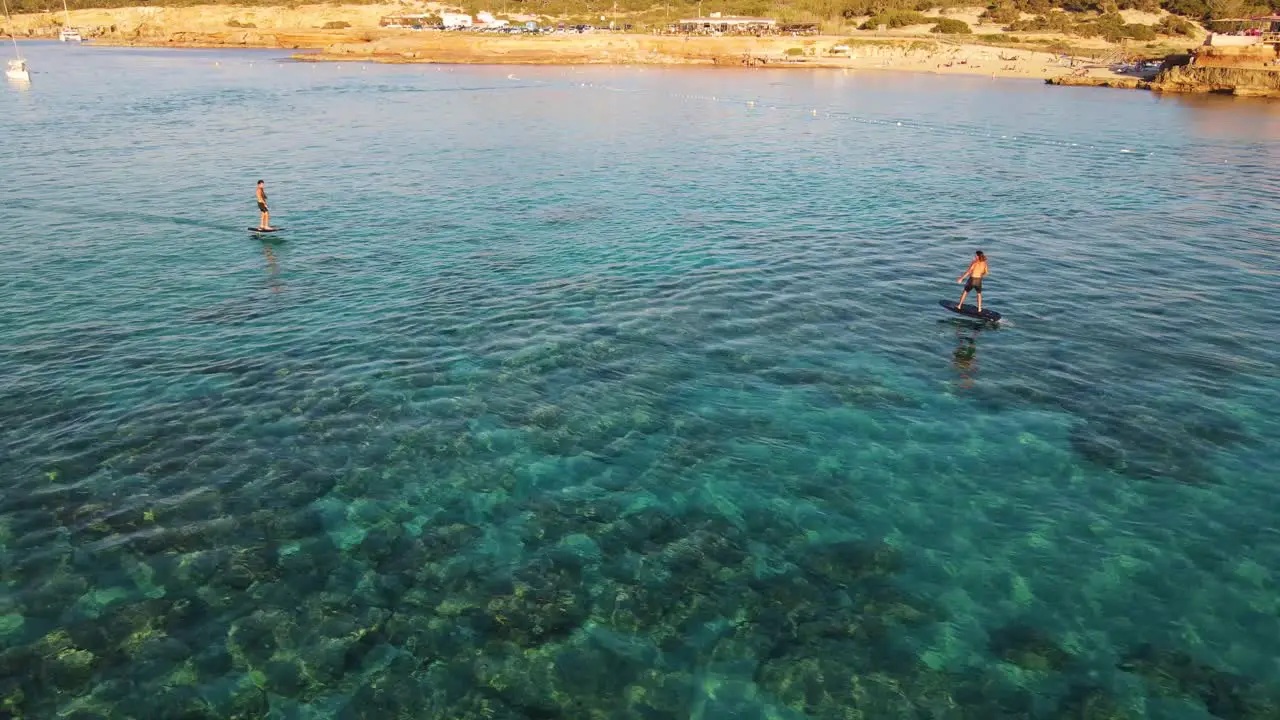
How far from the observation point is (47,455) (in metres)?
19.3

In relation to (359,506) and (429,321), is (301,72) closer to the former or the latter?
(429,321)

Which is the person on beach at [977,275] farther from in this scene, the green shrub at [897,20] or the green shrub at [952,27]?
the green shrub at [897,20]

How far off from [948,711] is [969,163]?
60666 mm

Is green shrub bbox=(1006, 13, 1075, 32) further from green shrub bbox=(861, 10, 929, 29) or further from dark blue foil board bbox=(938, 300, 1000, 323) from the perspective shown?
dark blue foil board bbox=(938, 300, 1000, 323)

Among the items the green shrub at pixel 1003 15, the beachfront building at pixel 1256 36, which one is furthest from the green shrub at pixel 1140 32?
the beachfront building at pixel 1256 36

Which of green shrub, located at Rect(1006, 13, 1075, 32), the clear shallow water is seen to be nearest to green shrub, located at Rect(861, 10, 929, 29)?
green shrub, located at Rect(1006, 13, 1075, 32)

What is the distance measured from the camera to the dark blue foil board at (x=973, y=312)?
28.9 metres

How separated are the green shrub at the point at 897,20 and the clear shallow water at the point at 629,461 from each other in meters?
168

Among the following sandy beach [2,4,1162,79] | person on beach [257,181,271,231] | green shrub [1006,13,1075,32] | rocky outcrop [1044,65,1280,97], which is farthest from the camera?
green shrub [1006,13,1075,32]

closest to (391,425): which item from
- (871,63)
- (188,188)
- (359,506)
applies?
(359,506)

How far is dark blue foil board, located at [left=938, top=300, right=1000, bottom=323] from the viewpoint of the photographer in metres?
28.9

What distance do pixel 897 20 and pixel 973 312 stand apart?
195m

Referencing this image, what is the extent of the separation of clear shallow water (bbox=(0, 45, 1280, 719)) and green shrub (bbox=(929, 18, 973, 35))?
15509 cm

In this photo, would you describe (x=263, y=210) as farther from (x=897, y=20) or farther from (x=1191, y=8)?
(x=1191, y=8)
